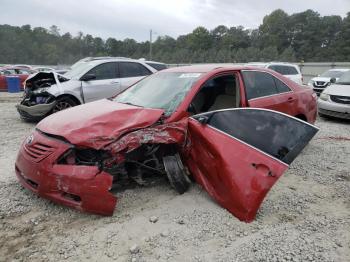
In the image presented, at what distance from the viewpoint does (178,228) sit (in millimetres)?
3189

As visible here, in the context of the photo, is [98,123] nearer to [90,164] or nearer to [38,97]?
[90,164]

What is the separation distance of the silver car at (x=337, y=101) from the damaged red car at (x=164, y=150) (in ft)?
20.0

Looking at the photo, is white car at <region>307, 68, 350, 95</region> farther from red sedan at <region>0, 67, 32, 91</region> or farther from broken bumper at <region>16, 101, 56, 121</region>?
red sedan at <region>0, 67, 32, 91</region>

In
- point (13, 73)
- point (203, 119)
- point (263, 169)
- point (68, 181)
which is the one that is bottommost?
point (13, 73)

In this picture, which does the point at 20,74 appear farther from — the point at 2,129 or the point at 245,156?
the point at 245,156

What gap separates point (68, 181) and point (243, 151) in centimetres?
174

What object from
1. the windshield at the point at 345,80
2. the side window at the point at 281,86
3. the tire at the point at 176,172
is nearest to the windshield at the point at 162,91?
the tire at the point at 176,172

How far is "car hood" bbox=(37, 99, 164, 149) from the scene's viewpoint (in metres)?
3.34

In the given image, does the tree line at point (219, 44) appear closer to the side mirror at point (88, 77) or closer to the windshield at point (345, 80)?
the windshield at point (345, 80)

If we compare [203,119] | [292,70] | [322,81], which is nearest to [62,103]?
[203,119]

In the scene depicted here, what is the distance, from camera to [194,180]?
4.09 meters

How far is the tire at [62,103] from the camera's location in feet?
26.7

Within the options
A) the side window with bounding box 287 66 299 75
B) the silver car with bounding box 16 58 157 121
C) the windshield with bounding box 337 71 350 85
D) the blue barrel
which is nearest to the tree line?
the side window with bounding box 287 66 299 75

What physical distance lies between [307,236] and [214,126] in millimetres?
1372
